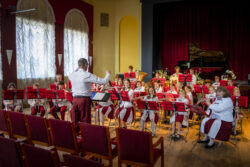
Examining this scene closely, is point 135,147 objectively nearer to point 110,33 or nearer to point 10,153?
point 10,153

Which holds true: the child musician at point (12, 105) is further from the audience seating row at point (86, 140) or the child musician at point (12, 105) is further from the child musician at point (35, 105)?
the audience seating row at point (86, 140)

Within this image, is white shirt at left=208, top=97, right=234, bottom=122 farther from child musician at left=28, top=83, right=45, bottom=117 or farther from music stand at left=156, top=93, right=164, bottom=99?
child musician at left=28, top=83, right=45, bottom=117

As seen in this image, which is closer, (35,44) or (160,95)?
(160,95)

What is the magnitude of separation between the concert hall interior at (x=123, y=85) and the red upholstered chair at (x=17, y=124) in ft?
0.06

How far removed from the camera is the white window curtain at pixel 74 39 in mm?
10906

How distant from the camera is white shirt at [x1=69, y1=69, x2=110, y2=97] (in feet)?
13.1

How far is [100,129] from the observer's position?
9.43ft

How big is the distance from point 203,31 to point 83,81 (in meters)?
11.1

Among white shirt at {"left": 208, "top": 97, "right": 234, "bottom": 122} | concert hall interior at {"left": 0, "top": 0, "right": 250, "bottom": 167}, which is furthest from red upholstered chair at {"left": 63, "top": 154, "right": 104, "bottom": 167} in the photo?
white shirt at {"left": 208, "top": 97, "right": 234, "bottom": 122}

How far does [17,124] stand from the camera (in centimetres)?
349

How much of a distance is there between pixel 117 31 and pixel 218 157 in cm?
1117

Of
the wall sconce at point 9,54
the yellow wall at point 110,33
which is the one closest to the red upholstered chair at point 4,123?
the wall sconce at point 9,54

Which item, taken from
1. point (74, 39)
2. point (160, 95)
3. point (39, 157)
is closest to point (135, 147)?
point (39, 157)

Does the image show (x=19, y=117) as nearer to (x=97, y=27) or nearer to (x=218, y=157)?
(x=218, y=157)
